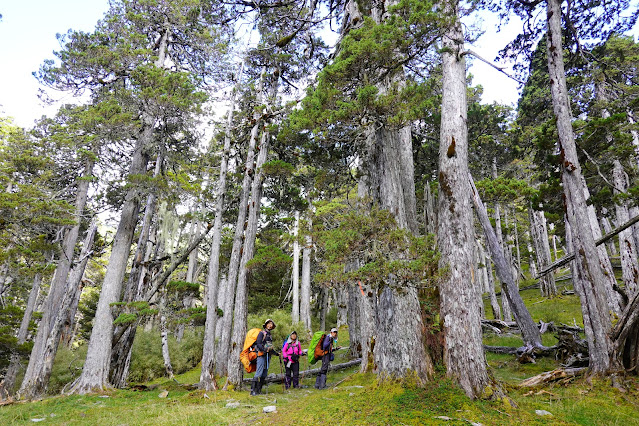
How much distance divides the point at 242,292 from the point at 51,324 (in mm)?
8619

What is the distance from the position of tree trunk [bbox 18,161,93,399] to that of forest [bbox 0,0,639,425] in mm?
99

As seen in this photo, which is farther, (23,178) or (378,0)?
(23,178)

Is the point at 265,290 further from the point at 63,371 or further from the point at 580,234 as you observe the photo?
the point at 580,234

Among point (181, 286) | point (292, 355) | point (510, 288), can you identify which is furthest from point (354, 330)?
point (181, 286)

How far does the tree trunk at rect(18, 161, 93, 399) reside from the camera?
1079cm

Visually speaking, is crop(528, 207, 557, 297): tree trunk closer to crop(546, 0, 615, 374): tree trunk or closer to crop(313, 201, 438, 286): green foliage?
crop(546, 0, 615, 374): tree trunk

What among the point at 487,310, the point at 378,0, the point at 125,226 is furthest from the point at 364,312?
the point at 487,310

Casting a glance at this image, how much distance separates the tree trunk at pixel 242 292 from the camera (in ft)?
30.6

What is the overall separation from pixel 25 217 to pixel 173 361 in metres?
9.27

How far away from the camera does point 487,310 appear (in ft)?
72.8

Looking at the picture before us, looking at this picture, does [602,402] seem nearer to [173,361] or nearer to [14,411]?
[14,411]

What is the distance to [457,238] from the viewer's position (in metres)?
5.61

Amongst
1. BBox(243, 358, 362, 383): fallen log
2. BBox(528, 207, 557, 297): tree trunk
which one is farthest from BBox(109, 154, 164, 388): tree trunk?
BBox(528, 207, 557, 297): tree trunk

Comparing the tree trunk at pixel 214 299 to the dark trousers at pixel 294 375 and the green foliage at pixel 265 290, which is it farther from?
the green foliage at pixel 265 290
